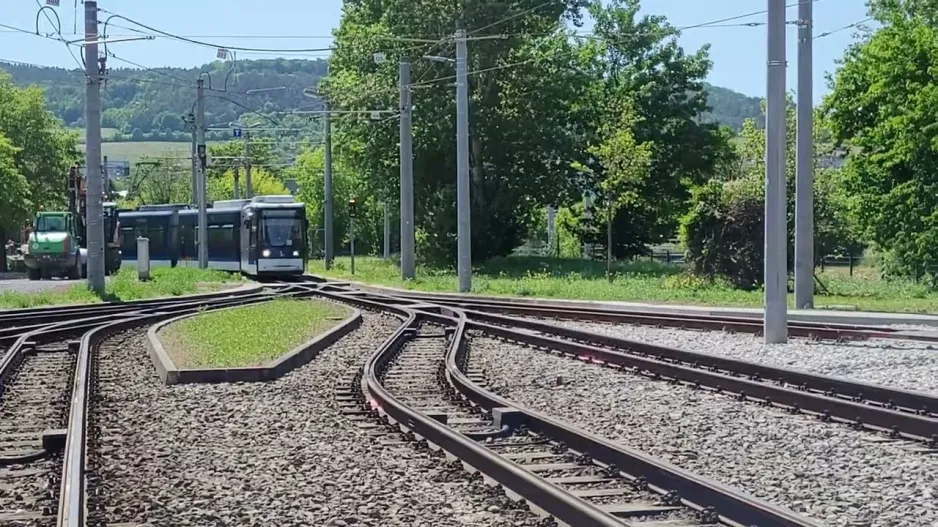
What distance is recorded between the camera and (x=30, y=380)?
1561cm

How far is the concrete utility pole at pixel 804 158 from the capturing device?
24.7 meters

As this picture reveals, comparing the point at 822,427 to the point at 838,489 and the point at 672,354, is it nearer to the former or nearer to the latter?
the point at 838,489

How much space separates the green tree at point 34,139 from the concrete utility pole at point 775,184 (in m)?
66.8

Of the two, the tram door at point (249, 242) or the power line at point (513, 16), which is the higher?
the power line at point (513, 16)

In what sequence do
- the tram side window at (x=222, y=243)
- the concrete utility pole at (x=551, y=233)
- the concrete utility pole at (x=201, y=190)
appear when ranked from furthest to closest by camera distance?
1. the concrete utility pole at (x=551, y=233)
2. the tram side window at (x=222, y=243)
3. the concrete utility pole at (x=201, y=190)

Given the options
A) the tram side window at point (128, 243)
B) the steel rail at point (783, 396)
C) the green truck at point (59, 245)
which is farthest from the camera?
the tram side window at point (128, 243)

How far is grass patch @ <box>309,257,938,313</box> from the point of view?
2981 centimetres

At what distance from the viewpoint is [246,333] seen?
66.5 feet

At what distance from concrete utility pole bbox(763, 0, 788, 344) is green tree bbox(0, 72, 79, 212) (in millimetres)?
66755

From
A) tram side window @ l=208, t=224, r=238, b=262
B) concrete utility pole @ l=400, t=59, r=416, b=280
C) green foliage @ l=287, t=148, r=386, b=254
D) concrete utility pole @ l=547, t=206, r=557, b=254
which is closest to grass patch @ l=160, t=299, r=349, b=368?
concrete utility pole @ l=400, t=59, r=416, b=280

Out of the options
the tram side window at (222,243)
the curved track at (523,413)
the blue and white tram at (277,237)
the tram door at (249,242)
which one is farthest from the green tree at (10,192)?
the curved track at (523,413)

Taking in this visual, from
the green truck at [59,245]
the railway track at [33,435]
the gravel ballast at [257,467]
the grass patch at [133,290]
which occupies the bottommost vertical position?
the railway track at [33,435]

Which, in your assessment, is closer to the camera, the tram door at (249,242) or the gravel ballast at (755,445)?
the gravel ballast at (755,445)

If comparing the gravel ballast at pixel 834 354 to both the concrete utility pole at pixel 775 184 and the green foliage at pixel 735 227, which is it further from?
the green foliage at pixel 735 227
